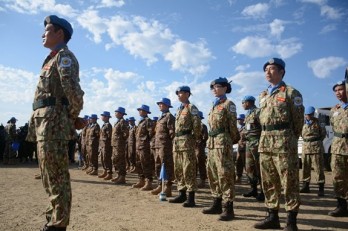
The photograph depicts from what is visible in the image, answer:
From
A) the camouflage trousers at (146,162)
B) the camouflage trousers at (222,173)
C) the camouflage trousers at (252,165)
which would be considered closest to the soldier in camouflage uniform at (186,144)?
the camouflage trousers at (222,173)

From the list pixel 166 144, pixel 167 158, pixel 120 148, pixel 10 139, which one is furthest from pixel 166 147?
pixel 10 139

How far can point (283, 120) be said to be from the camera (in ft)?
16.4

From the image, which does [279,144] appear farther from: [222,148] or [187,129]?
[187,129]

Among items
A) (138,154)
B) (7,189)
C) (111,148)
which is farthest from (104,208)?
(111,148)

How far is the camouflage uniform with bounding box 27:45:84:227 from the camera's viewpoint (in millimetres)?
3504

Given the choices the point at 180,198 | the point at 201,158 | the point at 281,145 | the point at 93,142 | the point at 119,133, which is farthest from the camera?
the point at 93,142

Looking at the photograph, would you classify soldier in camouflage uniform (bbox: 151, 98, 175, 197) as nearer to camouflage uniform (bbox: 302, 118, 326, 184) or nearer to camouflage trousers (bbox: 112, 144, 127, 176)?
camouflage trousers (bbox: 112, 144, 127, 176)

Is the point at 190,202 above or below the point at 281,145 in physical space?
below

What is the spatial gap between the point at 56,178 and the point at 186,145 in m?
3.80

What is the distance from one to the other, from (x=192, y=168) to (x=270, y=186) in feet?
7.09

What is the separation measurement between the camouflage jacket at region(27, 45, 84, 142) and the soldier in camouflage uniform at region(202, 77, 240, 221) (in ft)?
10.1

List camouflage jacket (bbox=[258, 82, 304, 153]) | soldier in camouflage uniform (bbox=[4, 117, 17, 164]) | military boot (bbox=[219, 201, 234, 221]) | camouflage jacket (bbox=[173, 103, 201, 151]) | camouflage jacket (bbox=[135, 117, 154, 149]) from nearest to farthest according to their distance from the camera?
camouflage jacket (bbox=[258, 82, 304, 153]) < military boot (bbox=[219, 201, 234, 221]) < camouflage jacket (bbox=[173, 103, 201, 151]) < camouflage jacket (bbox=[135, 117, 154, 149]) < soldier in camouflage uniform (bbox=[4, 117, 17, 164])

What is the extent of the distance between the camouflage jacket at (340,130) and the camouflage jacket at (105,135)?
7732mm

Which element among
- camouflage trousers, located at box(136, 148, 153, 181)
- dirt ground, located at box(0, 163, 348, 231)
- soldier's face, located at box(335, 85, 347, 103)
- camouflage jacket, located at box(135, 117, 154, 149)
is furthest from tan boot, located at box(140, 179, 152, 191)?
soldier's face, located at box(335, 85, 347, 103)
